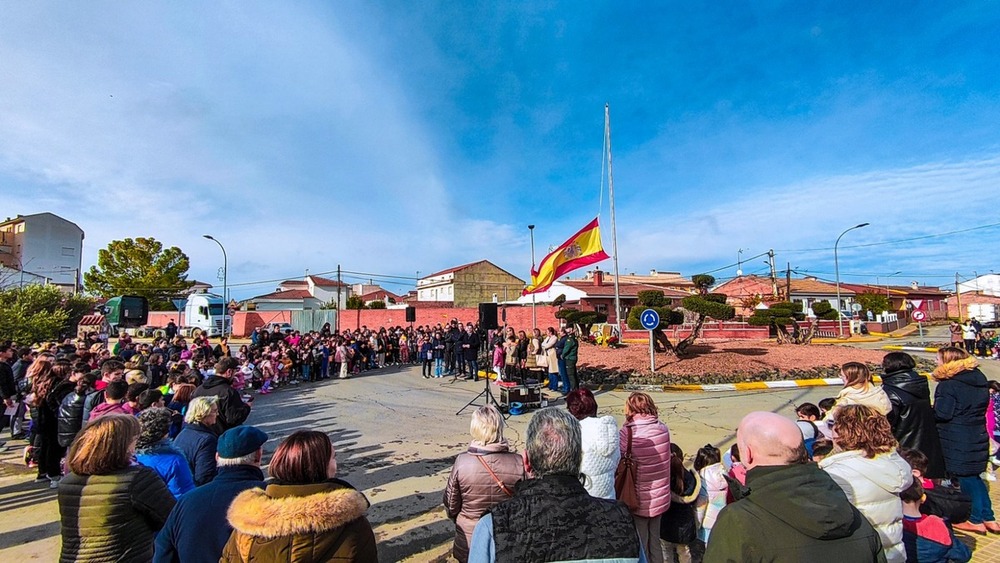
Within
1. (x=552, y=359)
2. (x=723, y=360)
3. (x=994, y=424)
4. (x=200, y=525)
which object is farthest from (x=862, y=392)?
(x=723, y=360)

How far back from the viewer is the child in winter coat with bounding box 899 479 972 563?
115 inches

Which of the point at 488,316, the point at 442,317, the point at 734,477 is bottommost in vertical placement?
the point at 734,477

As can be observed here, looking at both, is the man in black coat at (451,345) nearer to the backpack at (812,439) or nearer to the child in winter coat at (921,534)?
the backpack at (812,439)

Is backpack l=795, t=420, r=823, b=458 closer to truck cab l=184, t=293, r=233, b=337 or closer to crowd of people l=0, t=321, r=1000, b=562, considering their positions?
crowd of people l=0, t=321, r=1000, b=562

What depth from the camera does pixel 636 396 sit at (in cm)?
353

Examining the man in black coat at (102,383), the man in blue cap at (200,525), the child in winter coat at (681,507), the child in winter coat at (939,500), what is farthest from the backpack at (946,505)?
the man in black coat at (102,383)

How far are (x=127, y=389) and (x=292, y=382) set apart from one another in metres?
11.0

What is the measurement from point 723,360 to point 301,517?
15248mm

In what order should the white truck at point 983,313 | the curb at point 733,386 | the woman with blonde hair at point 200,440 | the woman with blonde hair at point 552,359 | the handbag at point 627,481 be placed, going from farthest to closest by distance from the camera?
the white truck at point 983,313
the curb at point 733,386
the woman with blonde hair at point 552,359
the woman with blonde hair at point 200,440
the handbag at point 627,481

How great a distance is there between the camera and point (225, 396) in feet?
17.4

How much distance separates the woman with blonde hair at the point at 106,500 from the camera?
246 cm

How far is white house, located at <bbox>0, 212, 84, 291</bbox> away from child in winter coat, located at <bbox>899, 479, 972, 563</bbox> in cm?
5540

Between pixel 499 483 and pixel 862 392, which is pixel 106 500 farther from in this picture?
pixel 862 392

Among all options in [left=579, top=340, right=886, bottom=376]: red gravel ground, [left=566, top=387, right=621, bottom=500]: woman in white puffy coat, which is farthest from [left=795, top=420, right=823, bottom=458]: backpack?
[left=579, top=340, right=886, bottom=376]: red gravel ground
